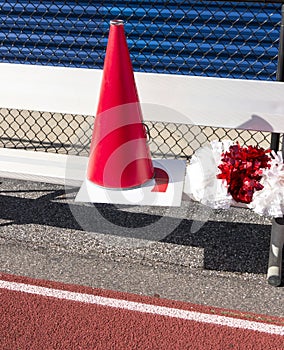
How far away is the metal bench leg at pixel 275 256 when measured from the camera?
3616mm

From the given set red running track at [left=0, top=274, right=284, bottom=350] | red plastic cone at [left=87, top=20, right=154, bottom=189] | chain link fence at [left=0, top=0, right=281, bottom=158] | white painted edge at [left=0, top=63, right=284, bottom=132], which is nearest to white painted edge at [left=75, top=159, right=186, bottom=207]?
red plastic cone at [left=87, top=20, right=154, bottom=189]

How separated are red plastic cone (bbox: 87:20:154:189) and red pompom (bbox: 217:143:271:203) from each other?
586 millimetres

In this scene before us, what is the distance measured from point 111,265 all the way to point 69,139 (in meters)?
2.35

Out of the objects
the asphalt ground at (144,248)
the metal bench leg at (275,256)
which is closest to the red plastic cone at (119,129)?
the asphalt ground at (144,248)

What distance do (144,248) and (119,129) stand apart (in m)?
0.83

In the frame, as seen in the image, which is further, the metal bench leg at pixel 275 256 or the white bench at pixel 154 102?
the white bench at pixel 154 102

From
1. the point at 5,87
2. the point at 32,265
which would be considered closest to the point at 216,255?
the point at 32,265

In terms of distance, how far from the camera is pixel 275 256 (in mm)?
3660

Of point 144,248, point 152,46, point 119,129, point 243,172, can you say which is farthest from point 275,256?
Answer: point 152,46

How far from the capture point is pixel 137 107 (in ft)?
12.0

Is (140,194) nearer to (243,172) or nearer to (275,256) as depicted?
(243,172)

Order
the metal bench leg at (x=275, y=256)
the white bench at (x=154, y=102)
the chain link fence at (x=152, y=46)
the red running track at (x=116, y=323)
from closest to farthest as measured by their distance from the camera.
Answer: the red running track at (x=116, y=323)
the metal bench leg at (x=275, y=256)
the white bench at (x=154, y=102)
the chain link fence at (x=152, y=46)

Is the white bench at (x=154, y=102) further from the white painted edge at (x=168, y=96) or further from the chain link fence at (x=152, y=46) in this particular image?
the chain link fence at (x=152, y=46)

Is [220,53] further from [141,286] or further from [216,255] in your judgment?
[141,286]
